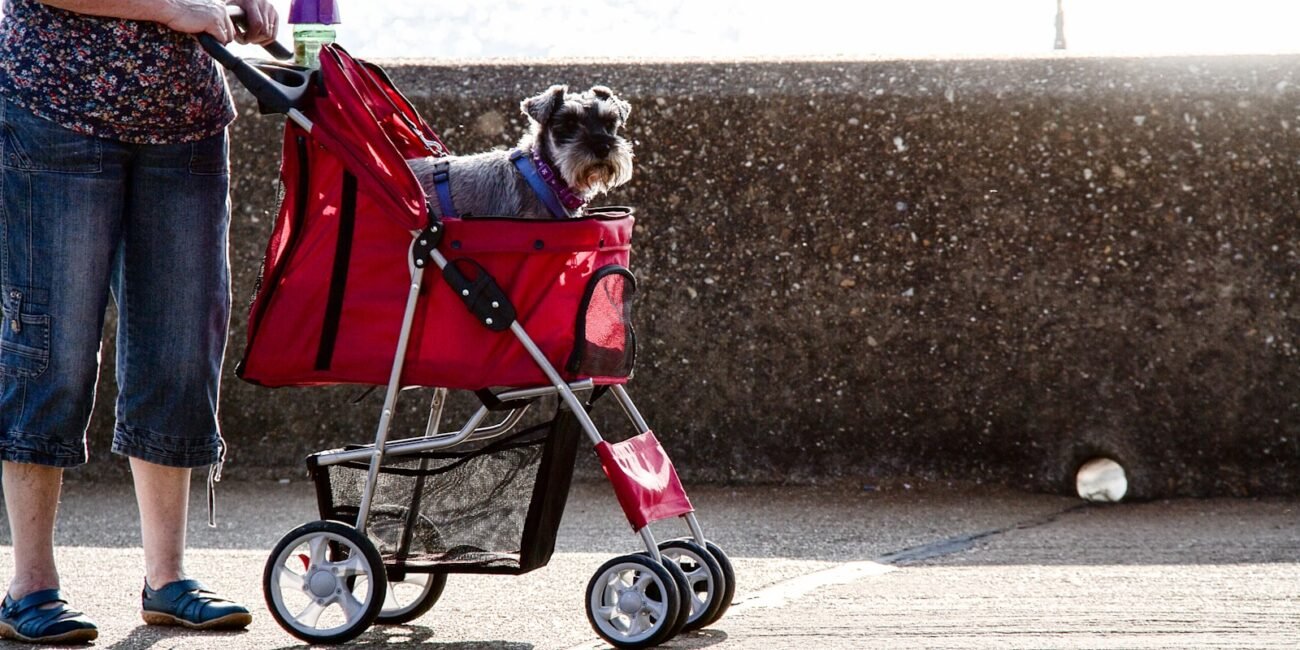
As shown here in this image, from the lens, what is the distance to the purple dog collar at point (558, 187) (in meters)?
3.22

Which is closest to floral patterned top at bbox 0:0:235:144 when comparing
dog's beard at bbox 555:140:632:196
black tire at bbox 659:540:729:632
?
dog's beard at bbox 555:140:632:196

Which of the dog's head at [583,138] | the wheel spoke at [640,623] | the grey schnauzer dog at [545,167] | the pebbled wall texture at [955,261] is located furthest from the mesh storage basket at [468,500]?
the pebbled wall texture at [955,261]

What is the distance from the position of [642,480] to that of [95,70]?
138 centimetres

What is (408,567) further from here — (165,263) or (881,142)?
(881,142)

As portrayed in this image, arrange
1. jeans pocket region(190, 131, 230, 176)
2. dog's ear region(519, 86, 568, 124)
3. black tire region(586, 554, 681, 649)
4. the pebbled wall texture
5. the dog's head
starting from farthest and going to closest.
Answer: the pebbled wall texture, dog's ear region(519, 86, 568, 124), the dog's head, jeans pocket region(190, 131, 230, 176), black tire region(586, 554, 681, 649)

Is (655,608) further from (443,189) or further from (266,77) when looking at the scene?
(266,77)

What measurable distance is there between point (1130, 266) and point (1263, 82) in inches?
27.8

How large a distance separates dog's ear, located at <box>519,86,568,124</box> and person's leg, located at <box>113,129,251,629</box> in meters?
0.79

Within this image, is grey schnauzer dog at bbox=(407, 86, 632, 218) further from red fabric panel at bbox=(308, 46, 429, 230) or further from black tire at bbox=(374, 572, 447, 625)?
black tire at bbox=(374, 572, 447, 625)

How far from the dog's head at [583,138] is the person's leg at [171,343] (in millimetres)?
766

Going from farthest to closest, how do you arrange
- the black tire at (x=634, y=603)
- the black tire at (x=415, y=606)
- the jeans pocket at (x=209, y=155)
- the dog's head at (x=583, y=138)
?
the dog's head at (x=583, y=138) < the black tire at (x=415, y=606) < the jeans pocket at (x=209, y=155) < the black tire at (x=634, y=603)

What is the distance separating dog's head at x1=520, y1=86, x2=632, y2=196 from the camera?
3.38 meters

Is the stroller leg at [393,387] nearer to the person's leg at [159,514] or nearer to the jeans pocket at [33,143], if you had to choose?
the person's leg at [159,514]

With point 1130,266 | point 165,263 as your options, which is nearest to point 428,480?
point 165,263
